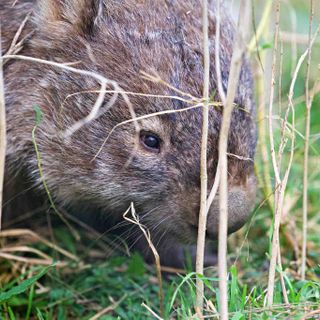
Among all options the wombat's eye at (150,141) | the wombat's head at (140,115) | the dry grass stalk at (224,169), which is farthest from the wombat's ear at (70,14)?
the dry grass stalk at (224,169)

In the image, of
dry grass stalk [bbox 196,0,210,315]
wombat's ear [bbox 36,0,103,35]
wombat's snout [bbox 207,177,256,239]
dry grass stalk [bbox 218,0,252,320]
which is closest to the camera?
dry grass stalk [bbox 218,0,252,320]

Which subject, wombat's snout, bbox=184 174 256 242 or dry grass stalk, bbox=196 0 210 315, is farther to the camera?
wombat's snout, bbox=184 174 256 242

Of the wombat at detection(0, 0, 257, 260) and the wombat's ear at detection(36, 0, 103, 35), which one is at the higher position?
the wombat's ear at detection(36, 0, 103, 35)

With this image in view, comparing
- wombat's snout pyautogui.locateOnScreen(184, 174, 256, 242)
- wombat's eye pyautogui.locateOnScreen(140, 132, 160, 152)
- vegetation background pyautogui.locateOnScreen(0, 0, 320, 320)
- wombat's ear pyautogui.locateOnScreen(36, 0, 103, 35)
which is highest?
wombat's ear pyautogui.locateOnScreen(36, 0, 103, 35)

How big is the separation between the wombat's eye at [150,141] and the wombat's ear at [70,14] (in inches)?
20.7

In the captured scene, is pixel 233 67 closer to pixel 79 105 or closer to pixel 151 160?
pixel 151 160

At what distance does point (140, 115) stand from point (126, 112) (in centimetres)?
6

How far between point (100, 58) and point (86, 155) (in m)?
0.40

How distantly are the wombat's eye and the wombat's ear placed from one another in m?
0.52

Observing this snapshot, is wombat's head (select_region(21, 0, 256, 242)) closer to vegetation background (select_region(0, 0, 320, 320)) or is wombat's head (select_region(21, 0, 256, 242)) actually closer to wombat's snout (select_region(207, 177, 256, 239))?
wombat's snout (select_region(207, 177, 256, 239))

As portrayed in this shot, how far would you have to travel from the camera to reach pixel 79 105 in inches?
124

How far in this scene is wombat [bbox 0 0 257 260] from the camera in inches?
118

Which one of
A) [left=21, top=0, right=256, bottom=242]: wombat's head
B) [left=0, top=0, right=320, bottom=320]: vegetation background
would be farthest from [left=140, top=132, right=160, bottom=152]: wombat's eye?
[left=0, top=0, right=320, bottom=320]: vegetation background

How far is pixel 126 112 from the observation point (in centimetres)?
306
